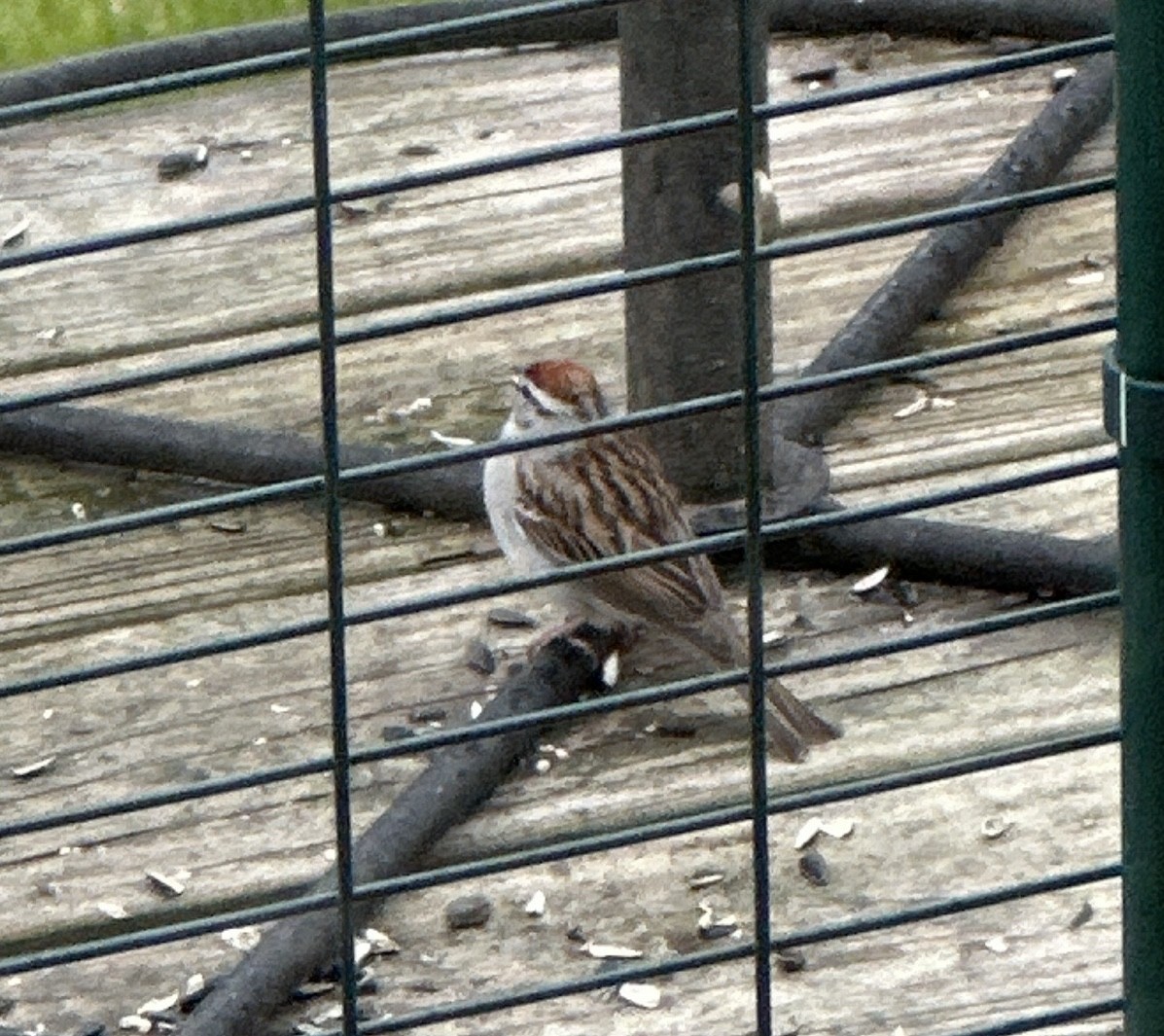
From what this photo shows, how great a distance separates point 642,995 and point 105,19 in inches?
140

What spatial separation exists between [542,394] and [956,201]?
0.97 meters

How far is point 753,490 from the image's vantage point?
2516mm

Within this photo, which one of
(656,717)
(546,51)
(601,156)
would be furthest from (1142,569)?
(546,51)

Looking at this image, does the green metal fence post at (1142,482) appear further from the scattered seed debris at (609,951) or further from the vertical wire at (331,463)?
the scattered seed debris at (609,951)

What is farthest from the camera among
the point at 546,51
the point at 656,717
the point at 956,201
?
the point at 546,51

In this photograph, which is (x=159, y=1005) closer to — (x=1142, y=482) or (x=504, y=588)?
(x=504, y=588)

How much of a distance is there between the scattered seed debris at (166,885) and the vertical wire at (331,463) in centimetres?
103

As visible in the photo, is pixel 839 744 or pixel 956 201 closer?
pixel 839 744

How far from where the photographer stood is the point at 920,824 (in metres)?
3.67

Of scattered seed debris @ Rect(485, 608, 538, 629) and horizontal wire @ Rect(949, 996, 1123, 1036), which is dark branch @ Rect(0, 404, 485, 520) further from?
horizontal wire @ Rect(949, 996, 1123, 1036)

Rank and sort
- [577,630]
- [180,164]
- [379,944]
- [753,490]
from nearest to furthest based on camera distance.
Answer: [753,490] → [379,944] → [577,630] → [180,164]

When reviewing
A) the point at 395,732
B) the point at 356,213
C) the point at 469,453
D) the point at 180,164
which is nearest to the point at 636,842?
the point at 469,453

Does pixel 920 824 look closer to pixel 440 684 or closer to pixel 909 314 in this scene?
pixel 440 684

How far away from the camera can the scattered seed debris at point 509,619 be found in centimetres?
425
